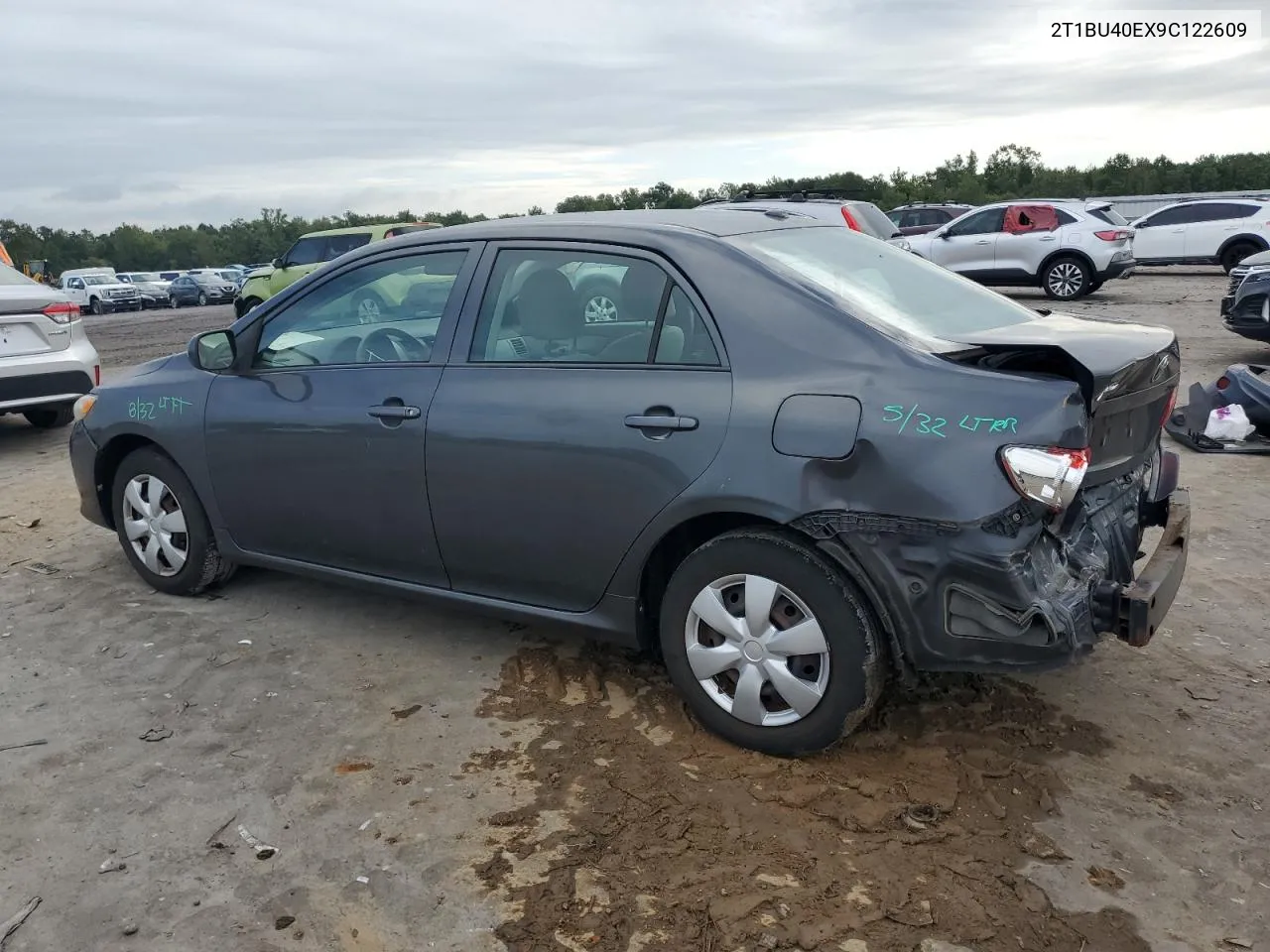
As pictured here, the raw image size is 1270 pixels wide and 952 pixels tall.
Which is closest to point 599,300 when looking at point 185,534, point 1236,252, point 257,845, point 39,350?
point 257,845

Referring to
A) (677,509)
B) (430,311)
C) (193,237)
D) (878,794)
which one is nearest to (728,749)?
(878,794)

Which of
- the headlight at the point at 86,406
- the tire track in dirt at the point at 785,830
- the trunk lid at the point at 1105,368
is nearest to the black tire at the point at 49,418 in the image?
the headlight at the point at 86,406

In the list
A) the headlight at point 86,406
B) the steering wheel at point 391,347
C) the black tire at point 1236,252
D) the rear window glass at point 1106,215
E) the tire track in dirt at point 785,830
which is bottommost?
the tire track in dirt at point 785,830

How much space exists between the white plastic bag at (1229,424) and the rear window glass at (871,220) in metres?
4.27

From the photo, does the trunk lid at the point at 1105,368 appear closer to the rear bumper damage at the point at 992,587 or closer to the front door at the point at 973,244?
the rear bumper damage at the point at 992,587

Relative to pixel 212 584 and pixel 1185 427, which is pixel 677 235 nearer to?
pixel 212 584

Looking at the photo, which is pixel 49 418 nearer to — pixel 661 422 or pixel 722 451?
pixel 661 422

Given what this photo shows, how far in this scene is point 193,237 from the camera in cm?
9450

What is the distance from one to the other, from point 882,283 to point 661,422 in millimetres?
987

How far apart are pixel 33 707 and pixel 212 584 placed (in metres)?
1.12

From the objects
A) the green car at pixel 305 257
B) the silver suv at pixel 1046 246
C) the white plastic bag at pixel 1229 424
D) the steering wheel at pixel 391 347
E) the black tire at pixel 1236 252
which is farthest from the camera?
the black tire at pixel 1236 252

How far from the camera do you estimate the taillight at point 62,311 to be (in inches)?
324

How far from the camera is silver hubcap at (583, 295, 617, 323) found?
358cm

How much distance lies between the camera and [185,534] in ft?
15.7
